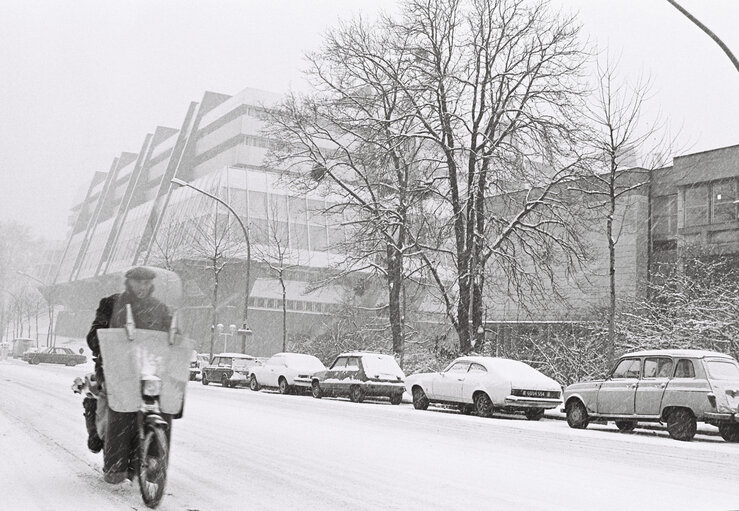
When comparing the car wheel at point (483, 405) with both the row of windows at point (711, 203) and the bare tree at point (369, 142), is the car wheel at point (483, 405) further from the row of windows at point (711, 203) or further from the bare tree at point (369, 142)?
the row of windows at point (711, 203)

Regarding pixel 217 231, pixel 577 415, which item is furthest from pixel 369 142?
pixel 217 231

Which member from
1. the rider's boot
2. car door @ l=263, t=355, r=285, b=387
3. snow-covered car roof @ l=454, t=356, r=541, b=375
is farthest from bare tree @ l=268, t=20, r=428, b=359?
the rider's boot

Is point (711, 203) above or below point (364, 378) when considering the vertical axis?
above

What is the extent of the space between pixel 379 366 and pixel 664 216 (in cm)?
2051

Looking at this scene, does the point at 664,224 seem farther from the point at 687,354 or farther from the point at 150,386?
the point at 150,386

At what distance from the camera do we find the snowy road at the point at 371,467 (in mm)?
7309

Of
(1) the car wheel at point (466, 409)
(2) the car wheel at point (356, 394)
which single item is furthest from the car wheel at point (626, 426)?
(2) the car wheel at point (356, 394)

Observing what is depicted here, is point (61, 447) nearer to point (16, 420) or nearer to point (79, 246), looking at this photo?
point (16, 420)

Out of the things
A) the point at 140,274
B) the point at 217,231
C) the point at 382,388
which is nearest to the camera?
the point at 140,274

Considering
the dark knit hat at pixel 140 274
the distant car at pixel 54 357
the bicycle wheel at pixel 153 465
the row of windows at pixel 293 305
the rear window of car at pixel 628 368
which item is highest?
the row of windows at pixel 293 305

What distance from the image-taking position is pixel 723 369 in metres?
15.8

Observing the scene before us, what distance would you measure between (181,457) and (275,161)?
24.9 meters

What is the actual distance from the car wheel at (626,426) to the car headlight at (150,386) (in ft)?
41.8

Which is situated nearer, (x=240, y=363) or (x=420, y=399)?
(x=420, y=399)
